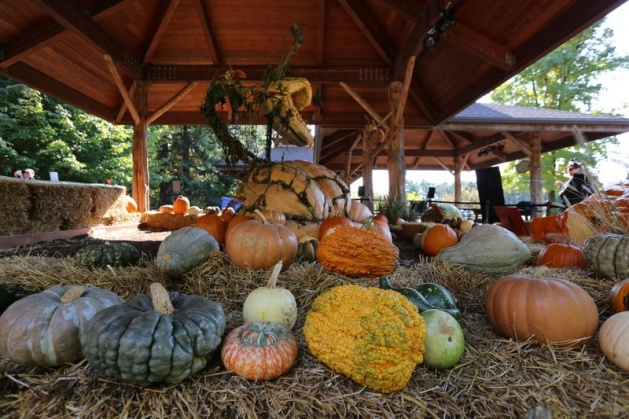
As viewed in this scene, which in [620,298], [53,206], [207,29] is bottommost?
[620,298]

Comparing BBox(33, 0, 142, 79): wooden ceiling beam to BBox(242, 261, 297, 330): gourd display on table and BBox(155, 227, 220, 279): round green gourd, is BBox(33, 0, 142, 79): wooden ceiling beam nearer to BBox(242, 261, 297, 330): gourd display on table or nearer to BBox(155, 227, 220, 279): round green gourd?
BBox(155, 227, 220, 279): round green gourd

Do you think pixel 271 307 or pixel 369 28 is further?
pixel 369 28

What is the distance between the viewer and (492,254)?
2.04 meters

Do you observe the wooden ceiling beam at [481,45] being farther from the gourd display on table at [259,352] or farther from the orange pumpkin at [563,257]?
the gourd display on table at [259,352]

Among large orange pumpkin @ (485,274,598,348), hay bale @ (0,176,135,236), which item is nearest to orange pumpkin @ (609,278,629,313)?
large orange pumpkin @ (485,274,598,348)

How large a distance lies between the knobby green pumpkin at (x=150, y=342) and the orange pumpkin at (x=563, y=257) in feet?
7.21

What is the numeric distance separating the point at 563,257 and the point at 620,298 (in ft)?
2.98

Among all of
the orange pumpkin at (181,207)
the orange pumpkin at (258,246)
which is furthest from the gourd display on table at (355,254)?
the orange pumpkin at (181,207)

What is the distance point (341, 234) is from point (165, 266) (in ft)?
3.02

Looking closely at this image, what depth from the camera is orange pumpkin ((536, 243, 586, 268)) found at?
2246 mm

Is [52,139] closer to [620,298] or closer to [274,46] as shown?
[274,46]

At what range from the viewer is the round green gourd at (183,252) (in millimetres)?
1725

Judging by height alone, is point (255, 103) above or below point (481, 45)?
below

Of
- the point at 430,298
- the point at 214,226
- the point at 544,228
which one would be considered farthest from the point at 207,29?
the point at 430,298
